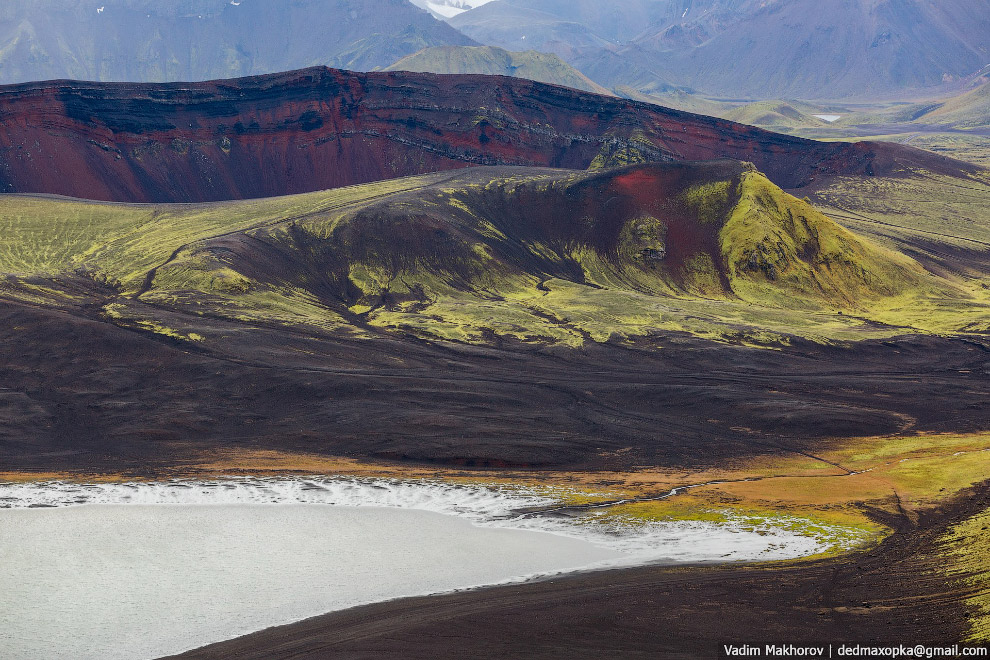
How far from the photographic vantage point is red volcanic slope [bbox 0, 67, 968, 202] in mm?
119875

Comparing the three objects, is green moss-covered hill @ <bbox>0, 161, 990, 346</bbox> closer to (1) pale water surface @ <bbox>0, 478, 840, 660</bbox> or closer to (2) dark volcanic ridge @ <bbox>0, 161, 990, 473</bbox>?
(2) dark volcanic ridge @ <bbox>0, 161, 990, 473</bbox>

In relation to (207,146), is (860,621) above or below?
below

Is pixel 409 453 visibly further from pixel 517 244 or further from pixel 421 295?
pixel 517 244

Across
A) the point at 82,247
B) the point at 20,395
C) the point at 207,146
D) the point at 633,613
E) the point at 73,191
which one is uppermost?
the point at 207,146

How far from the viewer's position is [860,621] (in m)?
28.7

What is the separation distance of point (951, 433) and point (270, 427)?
41.0 m

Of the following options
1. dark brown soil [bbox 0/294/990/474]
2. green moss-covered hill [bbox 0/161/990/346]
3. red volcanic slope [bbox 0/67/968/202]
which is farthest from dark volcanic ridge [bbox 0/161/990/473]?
red volcanic slope [bbox 0/67/968/202]

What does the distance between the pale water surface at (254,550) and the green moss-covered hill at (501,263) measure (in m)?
23.5

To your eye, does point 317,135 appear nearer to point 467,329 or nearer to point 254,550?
point 467,329

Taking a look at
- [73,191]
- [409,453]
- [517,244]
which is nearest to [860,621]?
[409,453]

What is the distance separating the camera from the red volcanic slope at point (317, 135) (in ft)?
393

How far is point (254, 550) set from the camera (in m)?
36.4

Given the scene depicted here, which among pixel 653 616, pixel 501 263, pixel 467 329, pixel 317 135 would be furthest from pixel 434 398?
pixel 317 135

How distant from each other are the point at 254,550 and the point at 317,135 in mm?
109446
